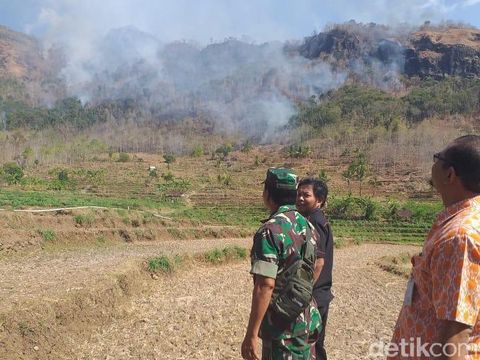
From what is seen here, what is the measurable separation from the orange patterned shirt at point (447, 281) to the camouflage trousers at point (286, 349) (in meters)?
0.83

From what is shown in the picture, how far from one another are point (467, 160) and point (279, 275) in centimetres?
131

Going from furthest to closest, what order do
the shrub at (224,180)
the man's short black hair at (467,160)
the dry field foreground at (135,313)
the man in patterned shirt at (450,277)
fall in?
1. the shrub at (224,180)
2. the dry field foreground at (135,313)
3. the man's short black hair at (467,160)
4. the man in patterned shirt at (450,277)

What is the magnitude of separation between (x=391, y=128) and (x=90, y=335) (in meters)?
78.1

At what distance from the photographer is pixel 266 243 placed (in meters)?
2.68

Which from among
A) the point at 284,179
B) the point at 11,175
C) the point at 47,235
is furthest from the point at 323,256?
the point at 11,175

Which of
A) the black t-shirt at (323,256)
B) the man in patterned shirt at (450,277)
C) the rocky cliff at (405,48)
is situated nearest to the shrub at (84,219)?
the black t-shirt at (323,256)

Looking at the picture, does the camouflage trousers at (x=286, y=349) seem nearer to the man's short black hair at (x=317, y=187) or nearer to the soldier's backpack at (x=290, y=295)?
the soldier's backpack at (x=290, y=295)

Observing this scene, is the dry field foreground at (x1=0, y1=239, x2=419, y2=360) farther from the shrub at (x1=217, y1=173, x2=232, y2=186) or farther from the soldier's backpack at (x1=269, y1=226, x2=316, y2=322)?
the shrub at (x1=217, y1=173, x2=232, y2=186)

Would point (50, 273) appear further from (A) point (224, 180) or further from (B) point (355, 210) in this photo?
(A) point (224, 180)

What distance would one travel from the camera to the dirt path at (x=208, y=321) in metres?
5.74

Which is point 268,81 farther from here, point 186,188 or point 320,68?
point 186,188

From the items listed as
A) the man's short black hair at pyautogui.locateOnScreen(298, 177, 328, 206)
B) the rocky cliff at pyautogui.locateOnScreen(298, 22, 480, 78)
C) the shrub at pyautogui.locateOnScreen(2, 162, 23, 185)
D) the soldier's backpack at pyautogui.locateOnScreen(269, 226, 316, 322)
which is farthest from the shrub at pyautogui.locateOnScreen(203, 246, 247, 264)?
the rocky cliff at pyautogui.locateOnScreen(298, 22, 480, 78)

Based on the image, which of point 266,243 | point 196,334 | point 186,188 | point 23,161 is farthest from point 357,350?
Result: point 23,161

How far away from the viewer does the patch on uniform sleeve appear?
8.59 feet
